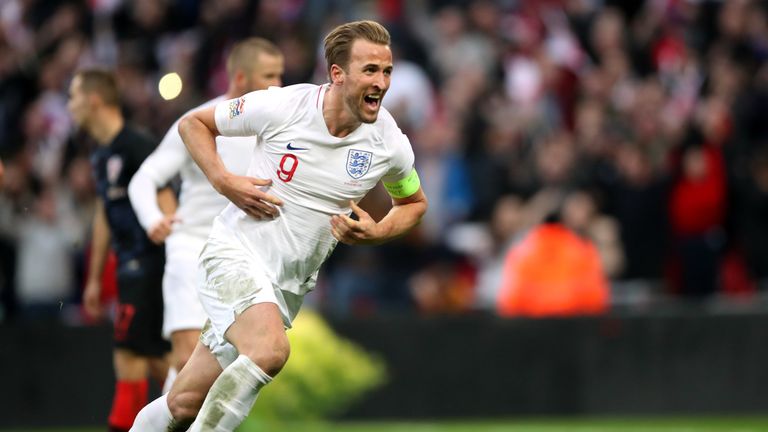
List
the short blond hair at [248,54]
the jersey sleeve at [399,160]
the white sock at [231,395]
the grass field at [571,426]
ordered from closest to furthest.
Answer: the white sock at [231,395], the jersey sleeve at [399,160], the short blond hair at [248,54], the grass field at [571,426]

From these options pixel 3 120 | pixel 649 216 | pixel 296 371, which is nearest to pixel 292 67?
pixel 3 120

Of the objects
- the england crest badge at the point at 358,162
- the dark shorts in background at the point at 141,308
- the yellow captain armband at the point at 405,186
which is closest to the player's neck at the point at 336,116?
the england crest badge at the point at 358,162

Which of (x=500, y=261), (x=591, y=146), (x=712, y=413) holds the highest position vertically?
(x=591, y=146)

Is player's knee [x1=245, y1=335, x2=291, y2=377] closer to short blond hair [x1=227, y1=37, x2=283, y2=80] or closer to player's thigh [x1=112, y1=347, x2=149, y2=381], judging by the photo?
short blond hair [x1=227, y1=37, x2=283, y2=80]

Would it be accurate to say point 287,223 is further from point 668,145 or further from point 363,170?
point 668,145

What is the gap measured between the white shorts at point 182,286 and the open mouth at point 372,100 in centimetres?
214

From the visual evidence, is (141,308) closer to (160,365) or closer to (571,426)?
(160,365)

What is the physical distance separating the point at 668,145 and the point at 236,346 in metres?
9.36

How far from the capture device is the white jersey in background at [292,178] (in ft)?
24.6

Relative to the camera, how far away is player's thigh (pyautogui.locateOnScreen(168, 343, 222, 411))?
24.5 ft

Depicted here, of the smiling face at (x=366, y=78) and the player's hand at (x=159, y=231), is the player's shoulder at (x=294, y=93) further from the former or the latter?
the player's hand at (x=159, y=231)

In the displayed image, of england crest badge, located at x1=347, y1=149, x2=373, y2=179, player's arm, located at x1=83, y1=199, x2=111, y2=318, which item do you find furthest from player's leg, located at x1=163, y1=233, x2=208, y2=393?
england crest badge, located at x1=347, y1=149, x2=373, y2=179

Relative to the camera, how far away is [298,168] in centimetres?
750

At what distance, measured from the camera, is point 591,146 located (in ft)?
51.0
